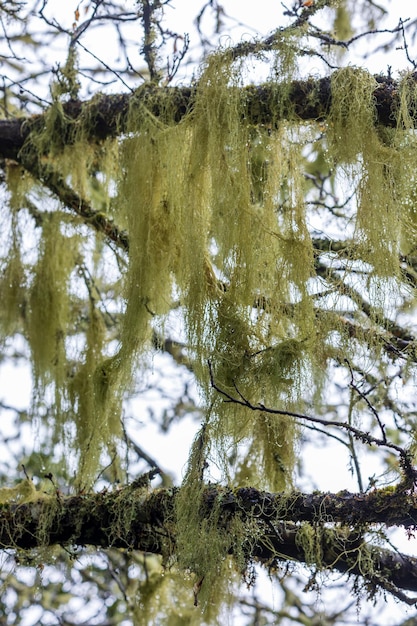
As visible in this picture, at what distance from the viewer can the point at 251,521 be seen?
7.58 ft

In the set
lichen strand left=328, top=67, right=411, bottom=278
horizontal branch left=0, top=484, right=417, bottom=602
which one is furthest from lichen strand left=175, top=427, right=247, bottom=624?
lichen strand left=328, top=67, right=411, bottom=278

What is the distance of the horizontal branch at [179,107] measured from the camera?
259 centimetres

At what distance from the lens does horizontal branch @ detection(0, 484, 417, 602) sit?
2256 mm

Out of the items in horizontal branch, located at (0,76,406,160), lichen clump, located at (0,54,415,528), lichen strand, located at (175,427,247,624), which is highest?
horizontal branch, located at (0,76,406,160)

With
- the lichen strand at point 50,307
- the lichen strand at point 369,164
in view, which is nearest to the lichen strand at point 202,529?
the lichen strand at point 369,164

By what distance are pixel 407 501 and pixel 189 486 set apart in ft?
2.02

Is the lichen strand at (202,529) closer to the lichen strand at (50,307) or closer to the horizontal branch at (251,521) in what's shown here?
the horizontal branch at (251,521)

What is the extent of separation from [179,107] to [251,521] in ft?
4.96

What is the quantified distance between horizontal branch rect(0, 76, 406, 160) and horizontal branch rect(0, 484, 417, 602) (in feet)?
4.02

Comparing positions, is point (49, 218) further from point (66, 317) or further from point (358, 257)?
point (358, 257)

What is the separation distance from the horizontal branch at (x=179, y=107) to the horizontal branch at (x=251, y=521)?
1.22 m

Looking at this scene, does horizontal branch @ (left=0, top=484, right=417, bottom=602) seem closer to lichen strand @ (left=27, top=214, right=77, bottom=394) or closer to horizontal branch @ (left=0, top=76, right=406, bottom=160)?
Answer: lichen strand @ (left=27, top=214, right=77, bottom=394)

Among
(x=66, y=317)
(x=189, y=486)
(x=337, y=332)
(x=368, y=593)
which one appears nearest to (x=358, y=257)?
(x=337, y=332)

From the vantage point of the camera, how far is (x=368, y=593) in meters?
2.38
